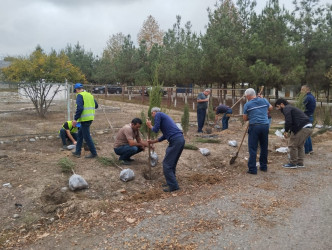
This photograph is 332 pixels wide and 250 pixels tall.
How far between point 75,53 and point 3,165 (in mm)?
42201

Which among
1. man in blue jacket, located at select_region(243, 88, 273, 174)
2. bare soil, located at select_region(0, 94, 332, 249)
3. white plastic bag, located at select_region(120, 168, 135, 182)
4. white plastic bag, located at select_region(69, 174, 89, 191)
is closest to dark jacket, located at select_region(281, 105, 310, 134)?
man in blue jacket, located at select_region(243, 88, 273, 174)

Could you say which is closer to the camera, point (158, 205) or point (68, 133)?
point (158, 205)

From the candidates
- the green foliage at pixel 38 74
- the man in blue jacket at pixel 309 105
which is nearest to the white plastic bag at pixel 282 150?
the man in blue jacket at pixel 309 105

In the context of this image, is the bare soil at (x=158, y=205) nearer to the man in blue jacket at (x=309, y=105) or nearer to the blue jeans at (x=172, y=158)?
the blue jeans at (x=172, y=158)

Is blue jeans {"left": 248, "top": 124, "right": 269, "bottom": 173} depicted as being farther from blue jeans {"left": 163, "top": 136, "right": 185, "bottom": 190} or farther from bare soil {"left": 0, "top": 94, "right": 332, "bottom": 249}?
blue jeans {"left": 163, "top": 136, "right": 185, "bottom": 190}

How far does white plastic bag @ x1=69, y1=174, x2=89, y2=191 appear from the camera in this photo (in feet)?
16.3

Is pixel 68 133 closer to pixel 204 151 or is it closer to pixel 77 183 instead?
pixel 77 183

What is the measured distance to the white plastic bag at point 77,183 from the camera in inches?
196

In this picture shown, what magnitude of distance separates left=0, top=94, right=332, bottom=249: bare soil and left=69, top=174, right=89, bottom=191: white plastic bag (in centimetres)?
9

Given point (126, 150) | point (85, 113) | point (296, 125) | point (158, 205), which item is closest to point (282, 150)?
point (296, 125)

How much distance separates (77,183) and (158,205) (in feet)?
4.86

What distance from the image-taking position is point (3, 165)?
6062 millimetres

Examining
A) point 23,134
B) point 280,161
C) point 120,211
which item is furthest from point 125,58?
point 120,211

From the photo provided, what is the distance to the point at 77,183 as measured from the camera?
500 centimetres
